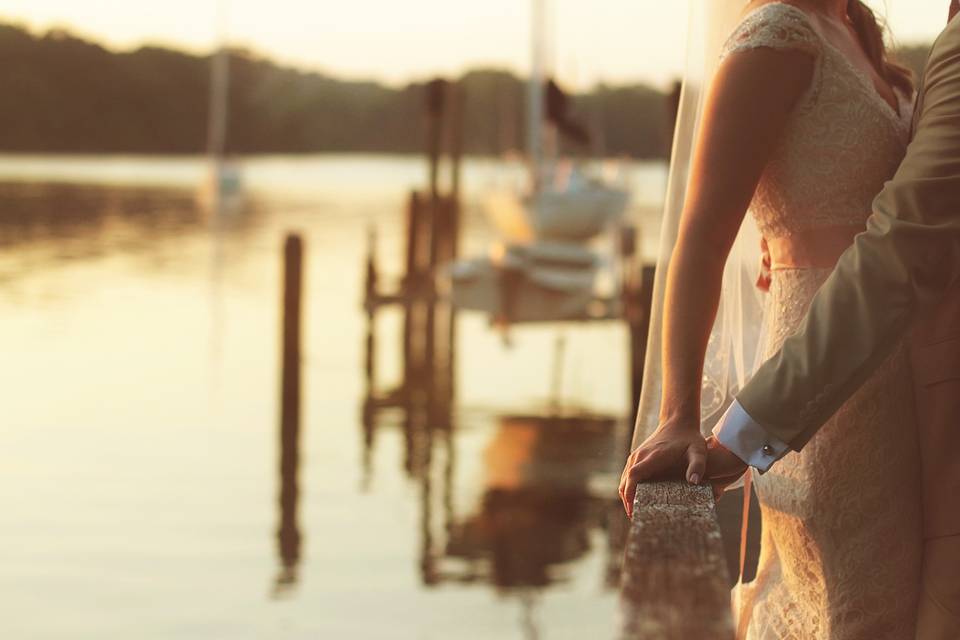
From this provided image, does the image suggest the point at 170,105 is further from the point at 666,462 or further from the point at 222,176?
the point at 666,462

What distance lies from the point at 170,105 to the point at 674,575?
330 feet

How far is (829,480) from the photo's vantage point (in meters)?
Answer: 1.80

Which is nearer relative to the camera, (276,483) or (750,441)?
(750,441)

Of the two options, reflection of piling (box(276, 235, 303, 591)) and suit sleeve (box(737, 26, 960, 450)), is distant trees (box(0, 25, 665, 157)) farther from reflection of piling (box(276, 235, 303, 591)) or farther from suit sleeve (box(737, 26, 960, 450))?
suit sleeve (box(737, 26, 960, 450))

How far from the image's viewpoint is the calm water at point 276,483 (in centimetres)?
902

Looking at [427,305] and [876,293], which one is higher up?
[876,293]

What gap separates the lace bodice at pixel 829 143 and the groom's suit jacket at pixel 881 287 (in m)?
0.19

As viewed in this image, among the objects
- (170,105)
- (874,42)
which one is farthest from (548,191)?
(170,105)

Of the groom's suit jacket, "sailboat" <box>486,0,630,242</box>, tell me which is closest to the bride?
the groom's suit jacket

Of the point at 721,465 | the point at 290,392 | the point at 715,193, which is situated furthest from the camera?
the point at 290,392

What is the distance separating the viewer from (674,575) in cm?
108

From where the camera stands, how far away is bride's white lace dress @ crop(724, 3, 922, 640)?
1.76 meters

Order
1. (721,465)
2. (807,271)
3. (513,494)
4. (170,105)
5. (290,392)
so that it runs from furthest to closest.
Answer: (170,105) → (290,392) → (513,494) → (807,271) → (721,465)

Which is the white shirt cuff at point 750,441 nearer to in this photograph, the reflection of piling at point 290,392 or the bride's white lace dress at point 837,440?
the bride's white lace dress at point 837,440
